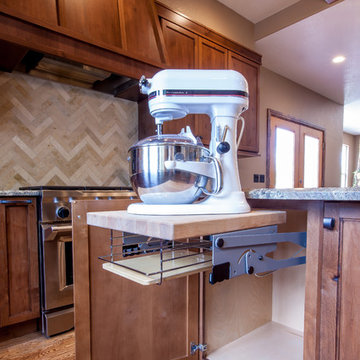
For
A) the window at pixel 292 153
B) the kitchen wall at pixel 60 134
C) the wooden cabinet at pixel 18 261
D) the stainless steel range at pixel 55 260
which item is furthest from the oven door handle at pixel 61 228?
the window at pixel 292 153

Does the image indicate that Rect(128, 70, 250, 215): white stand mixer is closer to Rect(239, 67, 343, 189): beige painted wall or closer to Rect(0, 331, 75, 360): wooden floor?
Rect(0, 331, 75, 360): wooden floor

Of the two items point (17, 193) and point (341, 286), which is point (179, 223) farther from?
point (17, 193)

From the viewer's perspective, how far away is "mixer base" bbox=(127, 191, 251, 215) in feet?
2.19

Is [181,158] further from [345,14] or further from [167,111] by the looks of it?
[345,14]

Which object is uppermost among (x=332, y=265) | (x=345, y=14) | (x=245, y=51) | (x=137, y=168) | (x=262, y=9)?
(x=262, y=9)

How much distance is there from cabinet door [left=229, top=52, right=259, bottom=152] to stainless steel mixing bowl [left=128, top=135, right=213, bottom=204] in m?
→ 2.13

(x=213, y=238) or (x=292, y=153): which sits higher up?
(x=292, y=153)

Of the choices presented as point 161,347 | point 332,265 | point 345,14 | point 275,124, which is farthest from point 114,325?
point 275,124

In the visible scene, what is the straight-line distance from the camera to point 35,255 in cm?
169

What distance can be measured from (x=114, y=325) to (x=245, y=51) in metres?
2.73

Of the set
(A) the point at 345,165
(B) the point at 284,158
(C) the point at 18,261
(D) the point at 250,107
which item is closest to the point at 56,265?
(C) the point at 18,261

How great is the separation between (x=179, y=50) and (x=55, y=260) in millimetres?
1819

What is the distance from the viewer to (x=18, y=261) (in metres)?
1.63

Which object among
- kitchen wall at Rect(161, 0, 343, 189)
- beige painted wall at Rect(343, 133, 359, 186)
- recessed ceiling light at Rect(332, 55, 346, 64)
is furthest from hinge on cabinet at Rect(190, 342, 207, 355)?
beige painted wall at Rect(343, 133, 359, 186)
